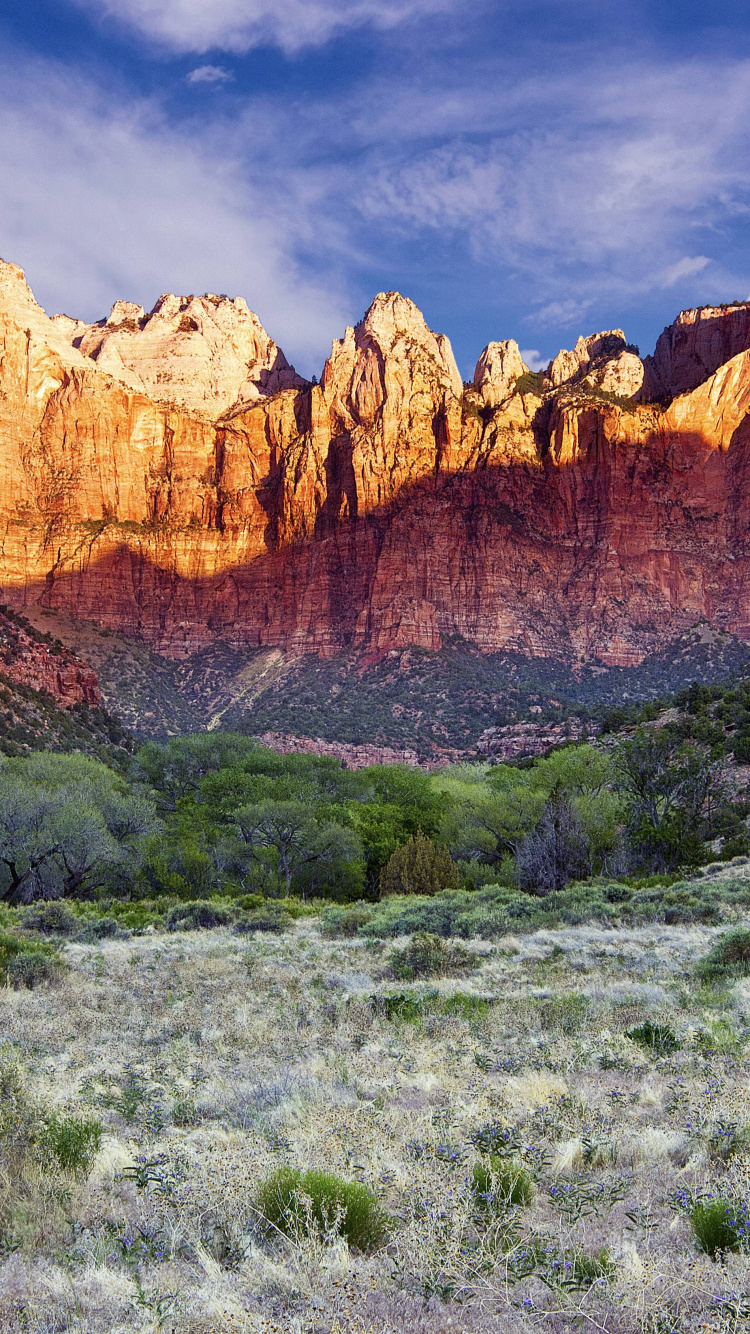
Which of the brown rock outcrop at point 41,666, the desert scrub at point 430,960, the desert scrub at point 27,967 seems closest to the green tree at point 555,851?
the desert scrub at point 430,960

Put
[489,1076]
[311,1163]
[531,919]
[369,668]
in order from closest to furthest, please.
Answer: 1. [311,1163]
2. [489,1076]
3. [531,919]
4. [369,668]

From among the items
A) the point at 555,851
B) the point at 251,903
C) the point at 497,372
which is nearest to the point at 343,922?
the point at 251,903

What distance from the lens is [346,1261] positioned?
3.75 meters

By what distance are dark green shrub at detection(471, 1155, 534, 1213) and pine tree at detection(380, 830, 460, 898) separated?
22640 millimetres

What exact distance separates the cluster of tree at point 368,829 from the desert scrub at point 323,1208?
22.1m

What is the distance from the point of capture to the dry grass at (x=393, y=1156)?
3.42 m

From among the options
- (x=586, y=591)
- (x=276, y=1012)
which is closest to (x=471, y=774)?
(x=276, y=1012)

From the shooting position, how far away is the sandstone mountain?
10494 cm

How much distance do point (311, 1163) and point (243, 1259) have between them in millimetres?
1127

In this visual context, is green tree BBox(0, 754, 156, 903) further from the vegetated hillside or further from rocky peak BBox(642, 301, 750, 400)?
rocky peak BBox(642, 301, 750, 400)

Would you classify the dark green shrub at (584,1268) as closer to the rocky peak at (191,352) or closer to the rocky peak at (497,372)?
the rocky peak at (497,372)

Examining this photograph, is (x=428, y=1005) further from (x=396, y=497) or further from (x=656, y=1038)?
(x=396, y=497)

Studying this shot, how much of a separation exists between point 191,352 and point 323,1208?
147097 millimetres

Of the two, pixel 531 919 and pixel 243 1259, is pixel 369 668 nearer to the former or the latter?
pixel 531 919
